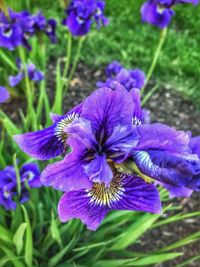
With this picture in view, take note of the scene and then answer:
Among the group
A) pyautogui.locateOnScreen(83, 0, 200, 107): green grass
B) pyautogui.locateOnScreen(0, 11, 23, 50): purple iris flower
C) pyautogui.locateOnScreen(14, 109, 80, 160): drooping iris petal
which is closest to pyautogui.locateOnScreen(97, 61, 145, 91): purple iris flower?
pyautogui.locateOnScreen(0, 11, 23, 50): purple iris flower

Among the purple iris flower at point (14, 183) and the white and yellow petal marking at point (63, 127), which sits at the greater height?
the white and yellow petal marking at point (63, 127)

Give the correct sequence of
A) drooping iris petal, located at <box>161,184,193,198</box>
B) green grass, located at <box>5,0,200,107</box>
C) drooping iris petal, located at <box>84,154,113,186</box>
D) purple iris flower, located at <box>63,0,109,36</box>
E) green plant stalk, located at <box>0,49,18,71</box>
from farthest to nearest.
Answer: green grass, located at <box>5,0,200,107</box>, green plant stalk, located at <box>0,49,18,71</box>, purple iris flower, located at <box>63,0,109,36</box>, drooping iris petal, located at <box>161,184,193,198</box>, drooping iris petal, located at <box>84,154,113,186</box>

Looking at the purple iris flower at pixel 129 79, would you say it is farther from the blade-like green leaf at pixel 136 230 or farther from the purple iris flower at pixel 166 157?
the purple iris flower at pixel 166 157

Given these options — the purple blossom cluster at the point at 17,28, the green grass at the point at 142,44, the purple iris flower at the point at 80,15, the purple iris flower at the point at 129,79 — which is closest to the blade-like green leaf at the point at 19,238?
the purple iris flower at the point at 129,79

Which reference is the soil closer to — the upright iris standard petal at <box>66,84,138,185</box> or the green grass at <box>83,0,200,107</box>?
the green grass at <box>83,0,200,107</box>

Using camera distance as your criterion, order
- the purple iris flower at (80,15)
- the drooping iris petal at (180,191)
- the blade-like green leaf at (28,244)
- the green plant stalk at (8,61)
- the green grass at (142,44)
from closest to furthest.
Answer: the drooping iris petal at (180,191) → the blade-like green leaf at (28,244) → the purple iris flower at (80,15) → the green plant stalk at (8,61) → the green grass at (142,44)
